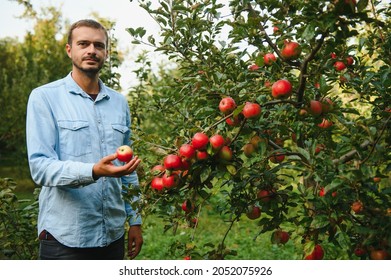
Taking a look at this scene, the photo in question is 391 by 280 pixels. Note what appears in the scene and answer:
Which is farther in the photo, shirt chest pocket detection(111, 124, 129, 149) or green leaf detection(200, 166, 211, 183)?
shirt chest pocket detection(111, 124, 129, 149)

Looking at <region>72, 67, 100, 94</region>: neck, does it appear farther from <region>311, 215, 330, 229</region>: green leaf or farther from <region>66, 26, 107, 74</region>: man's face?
<region>311, 215, 330, 229</region>: green leaf

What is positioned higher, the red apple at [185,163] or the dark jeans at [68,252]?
the red apple at [185,163]

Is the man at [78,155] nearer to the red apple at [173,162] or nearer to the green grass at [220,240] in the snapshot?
the red apple at [173,162]

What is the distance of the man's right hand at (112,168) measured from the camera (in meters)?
1.68

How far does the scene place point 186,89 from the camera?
7.21 ft

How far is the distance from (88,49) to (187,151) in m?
0.87

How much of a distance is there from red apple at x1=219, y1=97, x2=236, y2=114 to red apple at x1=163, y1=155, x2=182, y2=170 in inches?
9.3

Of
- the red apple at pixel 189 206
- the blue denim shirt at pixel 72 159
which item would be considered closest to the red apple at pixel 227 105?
the red apple at pixel 189 206

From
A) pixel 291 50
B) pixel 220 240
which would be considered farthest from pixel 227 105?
pixel 220 240

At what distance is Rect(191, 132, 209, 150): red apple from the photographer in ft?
5.02

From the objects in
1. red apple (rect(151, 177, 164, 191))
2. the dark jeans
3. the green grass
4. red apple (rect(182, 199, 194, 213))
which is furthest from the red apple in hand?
the green grass

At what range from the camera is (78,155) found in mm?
2010

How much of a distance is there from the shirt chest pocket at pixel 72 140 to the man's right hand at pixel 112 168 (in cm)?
27

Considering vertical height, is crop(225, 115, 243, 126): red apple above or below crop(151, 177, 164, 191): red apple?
above
